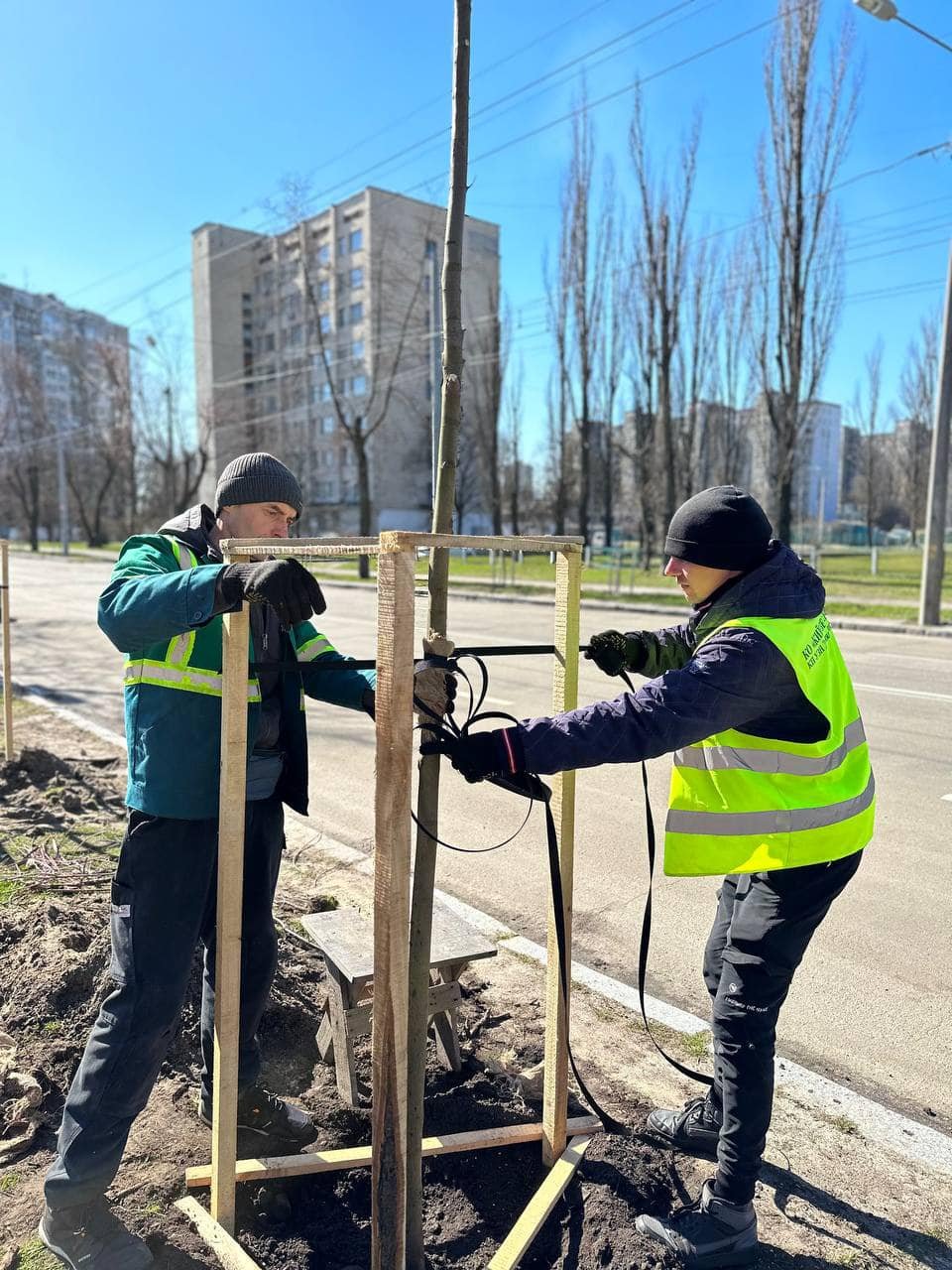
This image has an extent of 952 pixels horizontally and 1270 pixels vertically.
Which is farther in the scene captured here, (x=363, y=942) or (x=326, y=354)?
(x=326, y=354)

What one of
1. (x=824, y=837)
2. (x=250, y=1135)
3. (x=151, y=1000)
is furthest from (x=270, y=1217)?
(x=824, y=837)

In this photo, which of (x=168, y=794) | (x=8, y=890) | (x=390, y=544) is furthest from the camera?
(x=8, y=890)

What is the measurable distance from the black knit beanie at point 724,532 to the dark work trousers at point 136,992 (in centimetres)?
139

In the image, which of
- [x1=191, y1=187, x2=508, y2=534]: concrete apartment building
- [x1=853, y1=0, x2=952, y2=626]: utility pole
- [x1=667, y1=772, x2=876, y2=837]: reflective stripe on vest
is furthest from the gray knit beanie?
[x1=191, y1=187, x2=508, y2=534]: concrete apartment building

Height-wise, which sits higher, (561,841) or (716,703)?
(716,703)

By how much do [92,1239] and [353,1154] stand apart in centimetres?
63

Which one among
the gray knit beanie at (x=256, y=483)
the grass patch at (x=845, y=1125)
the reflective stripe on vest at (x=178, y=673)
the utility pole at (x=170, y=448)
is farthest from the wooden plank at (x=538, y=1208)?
the utility pole at (x=170, y=448)

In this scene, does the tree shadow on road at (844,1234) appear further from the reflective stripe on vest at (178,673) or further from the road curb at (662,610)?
the road curb at (662,610)

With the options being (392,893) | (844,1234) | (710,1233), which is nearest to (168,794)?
(392,893)

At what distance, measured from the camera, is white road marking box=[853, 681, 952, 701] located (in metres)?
8.83

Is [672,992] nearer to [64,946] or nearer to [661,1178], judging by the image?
[661,1178]

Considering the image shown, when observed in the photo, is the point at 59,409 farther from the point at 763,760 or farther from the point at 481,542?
the point at 763,760

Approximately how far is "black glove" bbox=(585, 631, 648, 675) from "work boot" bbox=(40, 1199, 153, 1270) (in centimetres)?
182

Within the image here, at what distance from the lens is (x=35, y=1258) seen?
1.99m
